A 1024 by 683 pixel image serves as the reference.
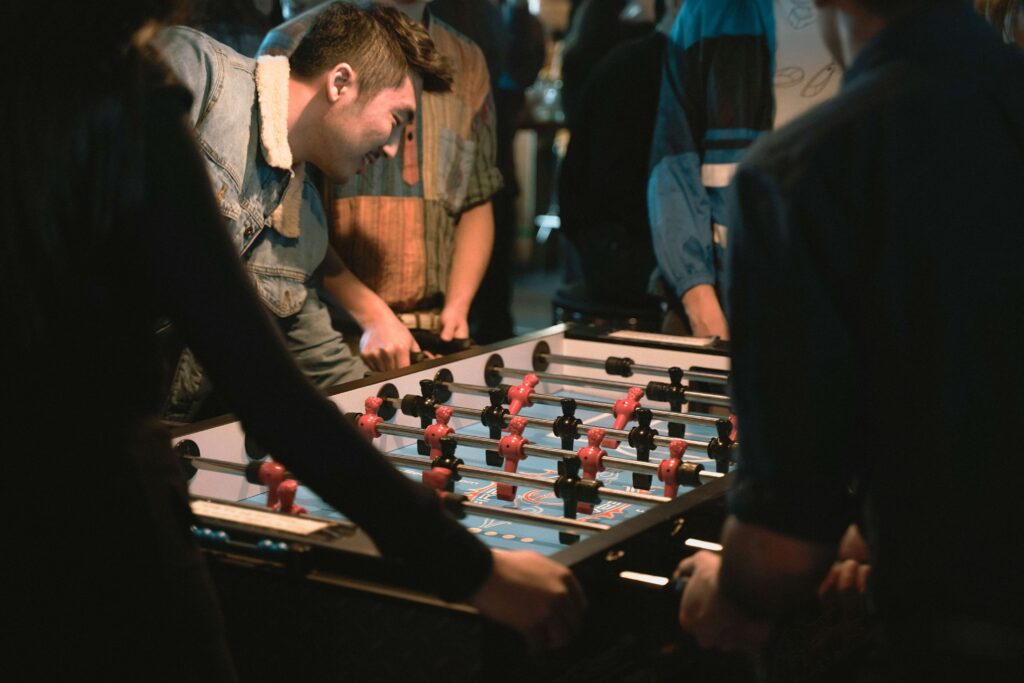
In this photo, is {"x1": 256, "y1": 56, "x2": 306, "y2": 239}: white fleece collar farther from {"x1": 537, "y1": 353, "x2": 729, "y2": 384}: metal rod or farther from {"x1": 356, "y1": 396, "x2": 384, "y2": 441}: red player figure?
{"x1": 537, "y1": 353, "x2": 729, "y2": 384}: metal rod

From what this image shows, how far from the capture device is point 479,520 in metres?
1.68

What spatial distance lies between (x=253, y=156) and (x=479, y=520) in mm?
973

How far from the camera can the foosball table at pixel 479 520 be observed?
1305 millimetres

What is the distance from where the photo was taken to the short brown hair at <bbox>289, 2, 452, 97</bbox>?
93.8 inches

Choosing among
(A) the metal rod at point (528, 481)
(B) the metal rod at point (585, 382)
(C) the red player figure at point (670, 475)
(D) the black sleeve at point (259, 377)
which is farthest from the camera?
(B) the metal rod at point (585, 382)

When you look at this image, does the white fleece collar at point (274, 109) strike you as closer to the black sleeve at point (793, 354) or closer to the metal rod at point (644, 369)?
the metal rod at point (644, 369)

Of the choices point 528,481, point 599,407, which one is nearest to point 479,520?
point 528,481

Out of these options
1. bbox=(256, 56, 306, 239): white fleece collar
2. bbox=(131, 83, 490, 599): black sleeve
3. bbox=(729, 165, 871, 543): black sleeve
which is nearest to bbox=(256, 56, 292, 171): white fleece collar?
bbox=(256, 56, 306, 239): white fleece collar

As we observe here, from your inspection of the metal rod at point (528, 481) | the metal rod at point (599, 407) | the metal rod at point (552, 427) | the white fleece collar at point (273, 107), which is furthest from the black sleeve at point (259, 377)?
the white fleece collar at point (273, 107)

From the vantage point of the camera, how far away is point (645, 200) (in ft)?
12.4

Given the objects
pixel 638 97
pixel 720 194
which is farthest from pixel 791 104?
pixel 638 97

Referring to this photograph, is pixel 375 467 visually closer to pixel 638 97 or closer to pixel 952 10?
pixel 952 10

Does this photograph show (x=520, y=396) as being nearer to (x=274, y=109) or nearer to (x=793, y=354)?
(x=274, y=109)

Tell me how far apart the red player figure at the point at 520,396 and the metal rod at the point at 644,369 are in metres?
0.25
